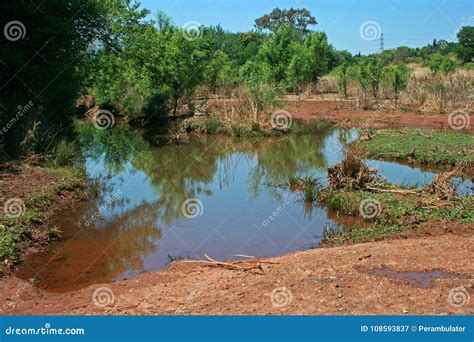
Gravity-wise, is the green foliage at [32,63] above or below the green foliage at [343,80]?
below

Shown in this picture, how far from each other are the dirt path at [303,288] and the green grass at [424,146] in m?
8.24

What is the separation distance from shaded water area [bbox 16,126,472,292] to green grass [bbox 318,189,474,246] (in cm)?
37

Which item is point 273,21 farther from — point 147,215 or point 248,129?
point 147,215

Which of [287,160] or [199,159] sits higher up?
[287,160]

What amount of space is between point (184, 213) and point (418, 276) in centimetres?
664

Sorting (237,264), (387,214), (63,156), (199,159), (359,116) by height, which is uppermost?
(359,116)

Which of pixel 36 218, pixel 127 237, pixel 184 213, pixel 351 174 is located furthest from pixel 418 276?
pixel 36 218

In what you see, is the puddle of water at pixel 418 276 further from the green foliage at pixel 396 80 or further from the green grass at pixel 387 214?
the green foliage at pixel 396 80

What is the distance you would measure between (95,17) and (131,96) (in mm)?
9978

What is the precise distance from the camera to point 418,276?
7.16 meters

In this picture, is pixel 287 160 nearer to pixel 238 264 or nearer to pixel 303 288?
pixel 238 264

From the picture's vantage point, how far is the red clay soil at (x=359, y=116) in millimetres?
25359

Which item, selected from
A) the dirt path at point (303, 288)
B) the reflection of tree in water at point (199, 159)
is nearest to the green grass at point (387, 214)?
the dirt path at point (303, 288)

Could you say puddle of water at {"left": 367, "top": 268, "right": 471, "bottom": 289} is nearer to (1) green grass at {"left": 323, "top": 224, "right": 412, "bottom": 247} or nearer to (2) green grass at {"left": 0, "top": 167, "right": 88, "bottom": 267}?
(1) green grass at {"left": 323, "top": 224, "right": 412, "bottom": 247}
